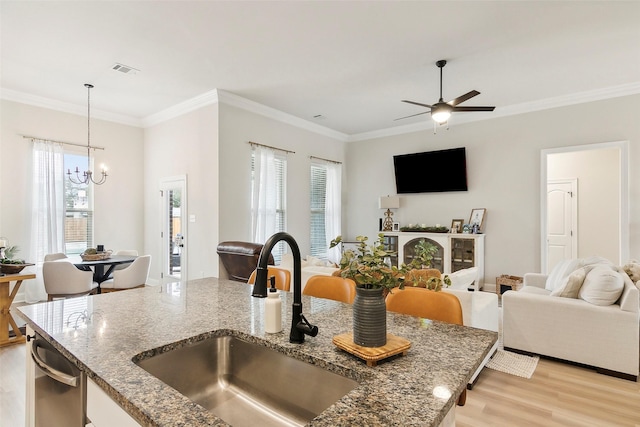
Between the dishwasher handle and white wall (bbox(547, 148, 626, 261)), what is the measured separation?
24.4 feet

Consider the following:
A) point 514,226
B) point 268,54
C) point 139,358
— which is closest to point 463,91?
point 514,226

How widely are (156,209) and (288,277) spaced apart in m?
4.72

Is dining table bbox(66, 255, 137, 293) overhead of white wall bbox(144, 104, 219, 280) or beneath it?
beneath

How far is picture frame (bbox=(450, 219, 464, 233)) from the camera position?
6015mm

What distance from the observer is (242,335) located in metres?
1.31

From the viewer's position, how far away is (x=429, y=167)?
6.41 meters

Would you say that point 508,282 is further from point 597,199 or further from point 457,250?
point 597,199

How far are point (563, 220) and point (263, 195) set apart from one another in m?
5.90

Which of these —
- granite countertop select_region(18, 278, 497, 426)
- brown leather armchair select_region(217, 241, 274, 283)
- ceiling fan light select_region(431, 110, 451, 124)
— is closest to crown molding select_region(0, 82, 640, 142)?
brown leather armchair select_region(217, 241, 274, 283)

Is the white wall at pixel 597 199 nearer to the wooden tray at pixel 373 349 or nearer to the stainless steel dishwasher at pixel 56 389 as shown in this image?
the wooden tray at pixel 373 349

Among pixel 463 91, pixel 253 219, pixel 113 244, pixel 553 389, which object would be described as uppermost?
pixel 463 91

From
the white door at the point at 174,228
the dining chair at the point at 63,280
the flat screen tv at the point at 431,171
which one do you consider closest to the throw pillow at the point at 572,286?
the flat screen tv at the point at 431,171

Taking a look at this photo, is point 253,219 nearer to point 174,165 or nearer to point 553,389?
point 174,165

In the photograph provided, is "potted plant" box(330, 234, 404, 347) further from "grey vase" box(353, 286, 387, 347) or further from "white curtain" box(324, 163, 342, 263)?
"white curtain" box(324, 163, 342, 263)
